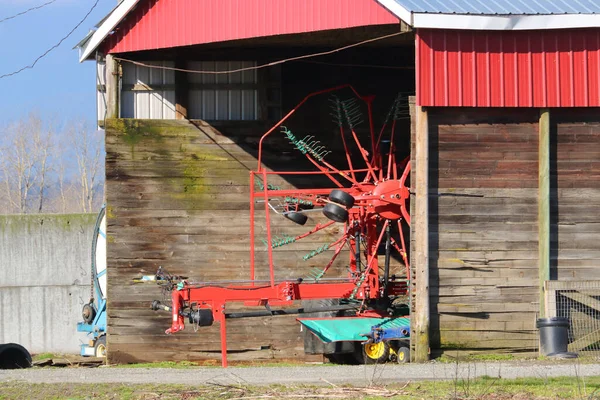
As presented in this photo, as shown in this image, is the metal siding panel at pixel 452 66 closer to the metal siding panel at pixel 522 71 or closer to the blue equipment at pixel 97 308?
the metal siding panel at pixel 522 71

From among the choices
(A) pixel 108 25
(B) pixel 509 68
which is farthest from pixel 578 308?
(A) pixel 108 25

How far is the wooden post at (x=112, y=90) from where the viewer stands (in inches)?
819

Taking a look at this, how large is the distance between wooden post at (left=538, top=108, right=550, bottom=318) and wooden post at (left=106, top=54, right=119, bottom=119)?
27.2 feet

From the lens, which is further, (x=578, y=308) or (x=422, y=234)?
(x=578, y=308)

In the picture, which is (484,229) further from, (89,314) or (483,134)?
(89,314)

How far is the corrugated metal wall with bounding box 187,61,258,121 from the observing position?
21.7 metres

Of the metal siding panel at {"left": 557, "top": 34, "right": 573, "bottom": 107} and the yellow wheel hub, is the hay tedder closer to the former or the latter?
the yellow wheel hub

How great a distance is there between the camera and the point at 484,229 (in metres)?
17.2

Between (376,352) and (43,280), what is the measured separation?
1850 cm

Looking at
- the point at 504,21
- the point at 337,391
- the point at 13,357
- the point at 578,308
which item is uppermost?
the point at 504,21

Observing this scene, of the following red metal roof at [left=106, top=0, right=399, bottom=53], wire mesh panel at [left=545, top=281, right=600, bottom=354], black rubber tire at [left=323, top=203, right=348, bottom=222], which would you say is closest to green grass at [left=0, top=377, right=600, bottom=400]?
wire mesh panel at [left=545, top=281, right=600, bottom=354]

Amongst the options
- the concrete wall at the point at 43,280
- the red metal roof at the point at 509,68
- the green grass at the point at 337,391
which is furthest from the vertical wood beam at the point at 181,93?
the concrete wall at the point at 43,280

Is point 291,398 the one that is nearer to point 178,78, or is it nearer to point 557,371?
point 557,371

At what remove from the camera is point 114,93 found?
21.0 m
